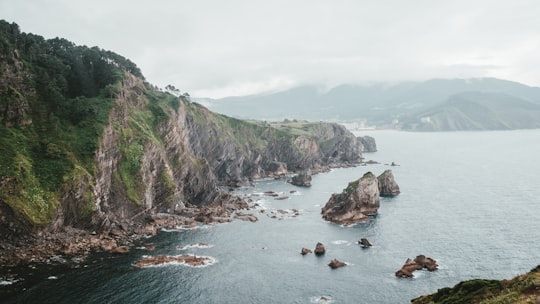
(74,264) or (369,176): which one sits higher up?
(369,176)

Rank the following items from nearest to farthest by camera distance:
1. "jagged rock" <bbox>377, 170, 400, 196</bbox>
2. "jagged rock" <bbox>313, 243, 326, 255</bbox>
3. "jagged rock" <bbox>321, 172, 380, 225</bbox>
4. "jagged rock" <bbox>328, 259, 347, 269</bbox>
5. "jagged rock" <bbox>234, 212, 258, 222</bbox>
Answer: "jagged rock" <bbox>328, 259, 347, 269</bbox>
"jagged rock" <bbox>313, 243, 326, 255</bbox>
"jagged rock" <bbox>321, 172, 380, 225</bbox>
"jagged rock" <bbox>234, 212, 258, 222</bbox>
"jagged rock" <bbox>377, 170, 400, 196</bbox>

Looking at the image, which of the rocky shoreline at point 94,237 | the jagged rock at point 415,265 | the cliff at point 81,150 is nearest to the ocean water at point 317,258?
the jagged rock at point 415,265

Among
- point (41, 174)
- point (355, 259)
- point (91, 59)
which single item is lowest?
point (355, 259)

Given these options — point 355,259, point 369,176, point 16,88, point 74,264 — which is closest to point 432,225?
point 369,176

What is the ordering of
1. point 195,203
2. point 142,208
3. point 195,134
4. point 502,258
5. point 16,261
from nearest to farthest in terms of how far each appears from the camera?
point 16,261
point 502,258
point 142,208
point 195,203
point 195,134

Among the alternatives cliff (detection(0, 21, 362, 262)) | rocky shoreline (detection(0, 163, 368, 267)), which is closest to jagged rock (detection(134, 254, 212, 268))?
rocky shoreline (detection(0, 163, 368, 267))

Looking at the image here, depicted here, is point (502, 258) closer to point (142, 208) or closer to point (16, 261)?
point (142, 208)

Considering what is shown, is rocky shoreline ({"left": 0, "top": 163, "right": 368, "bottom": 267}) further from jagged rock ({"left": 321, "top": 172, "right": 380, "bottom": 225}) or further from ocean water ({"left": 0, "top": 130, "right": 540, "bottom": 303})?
jagged rock ({"left": 321, "top": 172, "right": 380, "bottom": 225})
